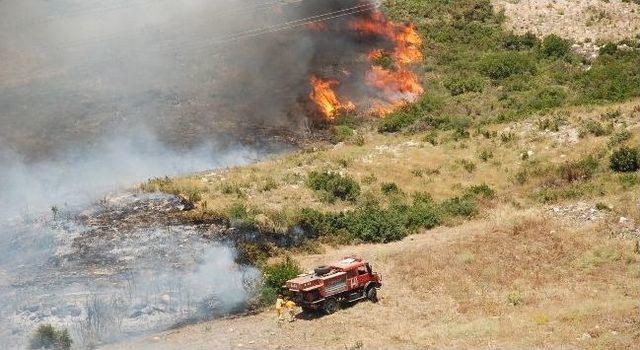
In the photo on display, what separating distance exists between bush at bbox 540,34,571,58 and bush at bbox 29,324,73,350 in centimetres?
4368

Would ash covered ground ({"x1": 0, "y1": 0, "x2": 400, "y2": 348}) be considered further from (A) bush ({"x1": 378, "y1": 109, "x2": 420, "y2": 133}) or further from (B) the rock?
(B) the rock

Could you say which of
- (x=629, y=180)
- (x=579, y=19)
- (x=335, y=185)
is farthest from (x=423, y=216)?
(x=579, y=19)

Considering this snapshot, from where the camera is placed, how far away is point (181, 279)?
2705 centimetres

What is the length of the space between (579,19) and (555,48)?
190 inches

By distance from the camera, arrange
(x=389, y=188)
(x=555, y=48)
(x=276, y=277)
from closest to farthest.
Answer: (x=276, y=277), (x=389, y=188), (x=555, y=48)

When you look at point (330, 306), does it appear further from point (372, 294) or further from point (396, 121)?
point (396, 121)

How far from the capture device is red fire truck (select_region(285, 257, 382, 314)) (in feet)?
81.1

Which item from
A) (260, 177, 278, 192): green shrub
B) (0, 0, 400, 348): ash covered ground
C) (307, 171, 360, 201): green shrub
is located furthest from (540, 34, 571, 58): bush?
(260, 177, 278, 192): green shrub

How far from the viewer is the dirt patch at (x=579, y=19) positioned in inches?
2197

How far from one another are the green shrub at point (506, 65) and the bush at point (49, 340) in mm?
39437

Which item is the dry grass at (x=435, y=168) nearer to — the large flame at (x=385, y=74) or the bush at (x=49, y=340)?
the large flame at (x=385, y=74)

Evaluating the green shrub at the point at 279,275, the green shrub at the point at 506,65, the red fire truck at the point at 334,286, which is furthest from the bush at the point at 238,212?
the green shrub at the point at 506,65

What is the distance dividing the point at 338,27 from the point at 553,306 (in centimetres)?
3856

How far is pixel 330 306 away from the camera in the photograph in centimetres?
2514
